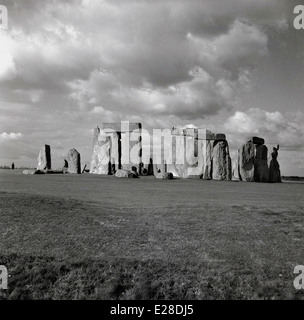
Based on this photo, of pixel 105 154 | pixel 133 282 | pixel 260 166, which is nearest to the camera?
pixel 133 282

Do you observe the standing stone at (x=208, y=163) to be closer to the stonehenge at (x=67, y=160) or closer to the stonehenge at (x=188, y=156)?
the stonehenge at (x=188, y=156)

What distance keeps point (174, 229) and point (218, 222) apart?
1777mm

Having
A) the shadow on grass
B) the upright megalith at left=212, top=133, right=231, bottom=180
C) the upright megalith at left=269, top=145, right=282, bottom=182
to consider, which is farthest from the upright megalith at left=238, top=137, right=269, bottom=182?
the shadow on grass

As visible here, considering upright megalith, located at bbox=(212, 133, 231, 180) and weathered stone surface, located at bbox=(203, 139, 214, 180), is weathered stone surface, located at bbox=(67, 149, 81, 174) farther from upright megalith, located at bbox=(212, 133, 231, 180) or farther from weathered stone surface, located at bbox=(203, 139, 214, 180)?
upright megalith, located at bbox=(212, 133, 231, 180)

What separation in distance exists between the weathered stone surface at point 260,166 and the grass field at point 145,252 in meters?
23.0

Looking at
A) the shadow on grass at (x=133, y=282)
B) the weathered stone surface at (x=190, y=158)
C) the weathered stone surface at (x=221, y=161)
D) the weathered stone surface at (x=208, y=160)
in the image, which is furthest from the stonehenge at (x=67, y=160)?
the shadow on grass at (x=133, y=282)

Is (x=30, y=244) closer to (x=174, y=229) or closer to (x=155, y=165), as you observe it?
(x=174, y=229)

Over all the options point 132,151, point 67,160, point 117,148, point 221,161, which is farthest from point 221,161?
point 67,160

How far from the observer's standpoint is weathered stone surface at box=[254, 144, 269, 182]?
115 feet

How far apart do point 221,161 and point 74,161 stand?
16419mm

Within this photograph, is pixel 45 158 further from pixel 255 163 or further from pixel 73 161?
pixel 255 163

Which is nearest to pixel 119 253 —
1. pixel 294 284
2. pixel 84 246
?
pixel 84 246

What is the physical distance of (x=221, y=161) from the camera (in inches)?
1357

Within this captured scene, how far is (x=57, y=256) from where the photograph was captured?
8.19 meters
